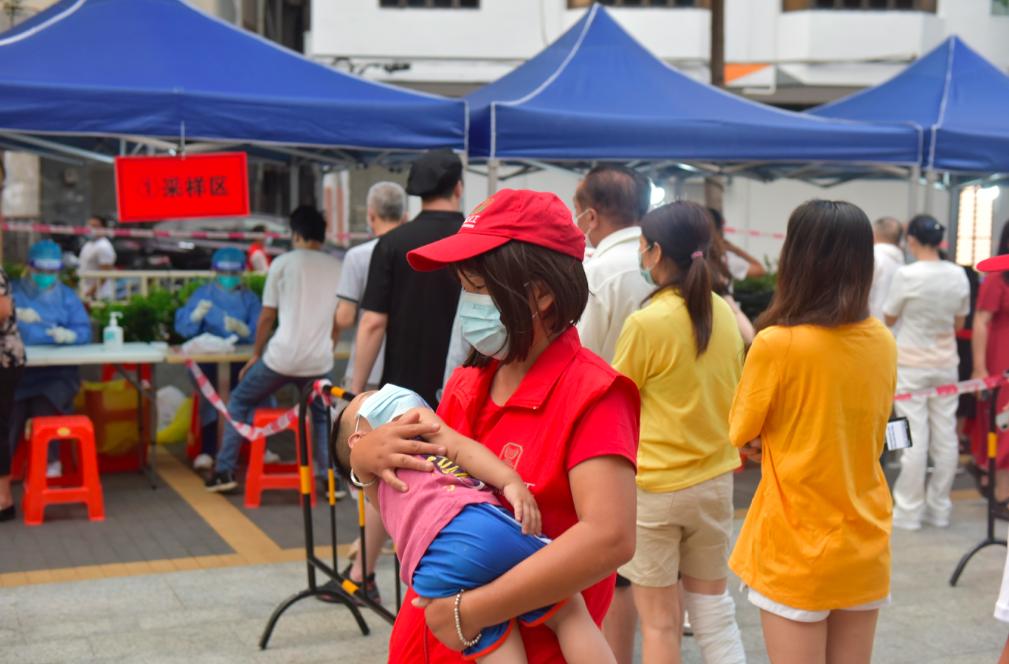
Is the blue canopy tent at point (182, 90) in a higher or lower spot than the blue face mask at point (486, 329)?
higher

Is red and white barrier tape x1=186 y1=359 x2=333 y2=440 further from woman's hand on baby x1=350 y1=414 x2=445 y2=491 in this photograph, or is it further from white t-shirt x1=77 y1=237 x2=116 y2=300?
white t-shirt x1=77 y1=237 x2=116 y2=300

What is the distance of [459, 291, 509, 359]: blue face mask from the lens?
220 centimetres

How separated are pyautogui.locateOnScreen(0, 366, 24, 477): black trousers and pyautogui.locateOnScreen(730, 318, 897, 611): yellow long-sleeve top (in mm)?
5096

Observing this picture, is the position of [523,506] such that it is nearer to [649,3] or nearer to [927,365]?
[927,365]

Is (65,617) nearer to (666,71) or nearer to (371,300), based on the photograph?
(371,300)

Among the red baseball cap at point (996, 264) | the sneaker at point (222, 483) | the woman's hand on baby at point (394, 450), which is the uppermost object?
the red baseball cap at point (996, 264)

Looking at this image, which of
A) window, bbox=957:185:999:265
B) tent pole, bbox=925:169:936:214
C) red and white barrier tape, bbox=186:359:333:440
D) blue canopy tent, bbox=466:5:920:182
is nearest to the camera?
red and white barrier tape, bbox=186:359:333:440

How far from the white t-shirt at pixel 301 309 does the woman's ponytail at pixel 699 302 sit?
4.21 meters

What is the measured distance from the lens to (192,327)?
859 centimetres

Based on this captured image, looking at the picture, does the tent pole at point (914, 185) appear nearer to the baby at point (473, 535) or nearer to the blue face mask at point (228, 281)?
the blue face mask at point (228, 281)

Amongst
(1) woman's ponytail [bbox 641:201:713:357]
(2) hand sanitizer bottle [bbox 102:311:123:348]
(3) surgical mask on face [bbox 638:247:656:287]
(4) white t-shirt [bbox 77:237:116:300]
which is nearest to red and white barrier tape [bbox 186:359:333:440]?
(2) hand sanitizer bottle [bbox 102:311:123:348]

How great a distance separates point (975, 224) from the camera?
49.6 feet

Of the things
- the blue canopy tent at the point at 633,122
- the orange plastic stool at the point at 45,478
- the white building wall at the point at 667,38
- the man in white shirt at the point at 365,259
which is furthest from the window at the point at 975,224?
the orange plastic stool at the point at 45,478

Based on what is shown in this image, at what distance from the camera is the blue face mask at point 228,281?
8891 mm
